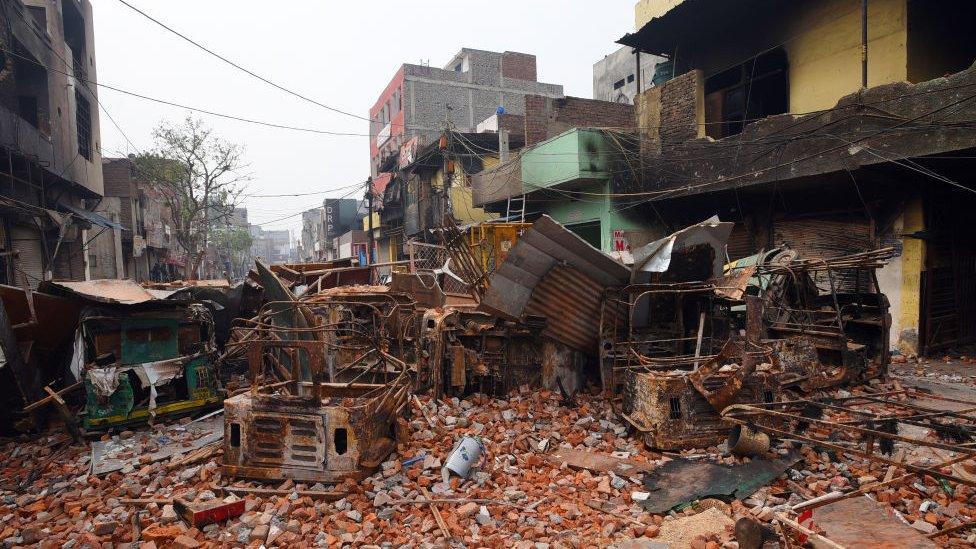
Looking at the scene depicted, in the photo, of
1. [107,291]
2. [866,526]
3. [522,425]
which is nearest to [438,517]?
[522,425]

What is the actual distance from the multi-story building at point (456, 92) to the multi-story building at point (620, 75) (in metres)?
6.77

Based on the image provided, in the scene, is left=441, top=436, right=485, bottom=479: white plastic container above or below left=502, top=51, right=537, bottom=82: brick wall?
below

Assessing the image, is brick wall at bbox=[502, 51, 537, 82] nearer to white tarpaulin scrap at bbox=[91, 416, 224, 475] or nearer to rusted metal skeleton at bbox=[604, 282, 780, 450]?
rusted metal skeleton at bbox=[604, 282, 780, 450]

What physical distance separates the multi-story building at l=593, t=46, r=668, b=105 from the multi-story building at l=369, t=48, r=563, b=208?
22.2 feet

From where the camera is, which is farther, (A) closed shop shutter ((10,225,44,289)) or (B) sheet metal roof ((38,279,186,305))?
(A) closed shop shutter ((10,225,44,289))

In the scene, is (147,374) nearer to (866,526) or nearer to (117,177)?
(866,526)

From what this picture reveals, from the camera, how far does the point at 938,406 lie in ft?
22.5

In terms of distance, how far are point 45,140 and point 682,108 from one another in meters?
18.7

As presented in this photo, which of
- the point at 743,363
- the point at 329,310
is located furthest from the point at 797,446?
the point at 329,310

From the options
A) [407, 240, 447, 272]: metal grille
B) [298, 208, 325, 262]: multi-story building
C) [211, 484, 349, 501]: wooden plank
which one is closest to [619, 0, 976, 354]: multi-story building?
[407, 240, 447, 272]: metal grille

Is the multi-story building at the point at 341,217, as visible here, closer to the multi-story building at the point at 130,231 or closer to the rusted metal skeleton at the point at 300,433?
the multi-story building at the point at 130,231

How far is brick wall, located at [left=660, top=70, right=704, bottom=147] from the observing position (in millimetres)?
13977

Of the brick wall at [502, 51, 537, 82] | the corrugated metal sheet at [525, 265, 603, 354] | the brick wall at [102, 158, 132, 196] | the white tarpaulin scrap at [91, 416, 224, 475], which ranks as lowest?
the white tarpaulin scrap at [91, 416, 224, 475]

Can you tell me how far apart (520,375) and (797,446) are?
143 inches
